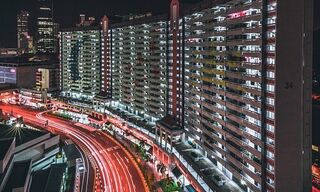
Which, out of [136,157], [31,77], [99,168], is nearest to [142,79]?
[136,157]

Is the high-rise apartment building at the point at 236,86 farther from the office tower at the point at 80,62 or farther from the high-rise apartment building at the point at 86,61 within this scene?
the office tower at the point at 80,62

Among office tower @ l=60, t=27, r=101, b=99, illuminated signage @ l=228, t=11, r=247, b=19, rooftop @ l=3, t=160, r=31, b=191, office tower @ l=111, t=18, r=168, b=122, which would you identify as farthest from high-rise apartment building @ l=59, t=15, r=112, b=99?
illuminated signage @ l=228, t=11, r=247, b=19

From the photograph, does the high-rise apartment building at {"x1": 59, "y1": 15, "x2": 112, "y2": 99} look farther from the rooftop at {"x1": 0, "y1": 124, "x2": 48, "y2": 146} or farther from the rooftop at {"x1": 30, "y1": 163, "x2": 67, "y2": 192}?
the rooftop at {"x1": 30, "y1": 163, "x2": 67, "y2": 192}

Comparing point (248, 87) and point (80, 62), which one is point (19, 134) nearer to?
point (248, 87)

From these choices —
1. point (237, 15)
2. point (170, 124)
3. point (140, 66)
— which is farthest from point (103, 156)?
point (237, 15)

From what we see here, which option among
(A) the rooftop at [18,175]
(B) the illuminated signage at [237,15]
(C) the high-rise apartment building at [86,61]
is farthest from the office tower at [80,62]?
(B) the illuminated signage at [237,15]

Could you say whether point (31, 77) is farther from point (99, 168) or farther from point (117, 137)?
point (99, 168)
